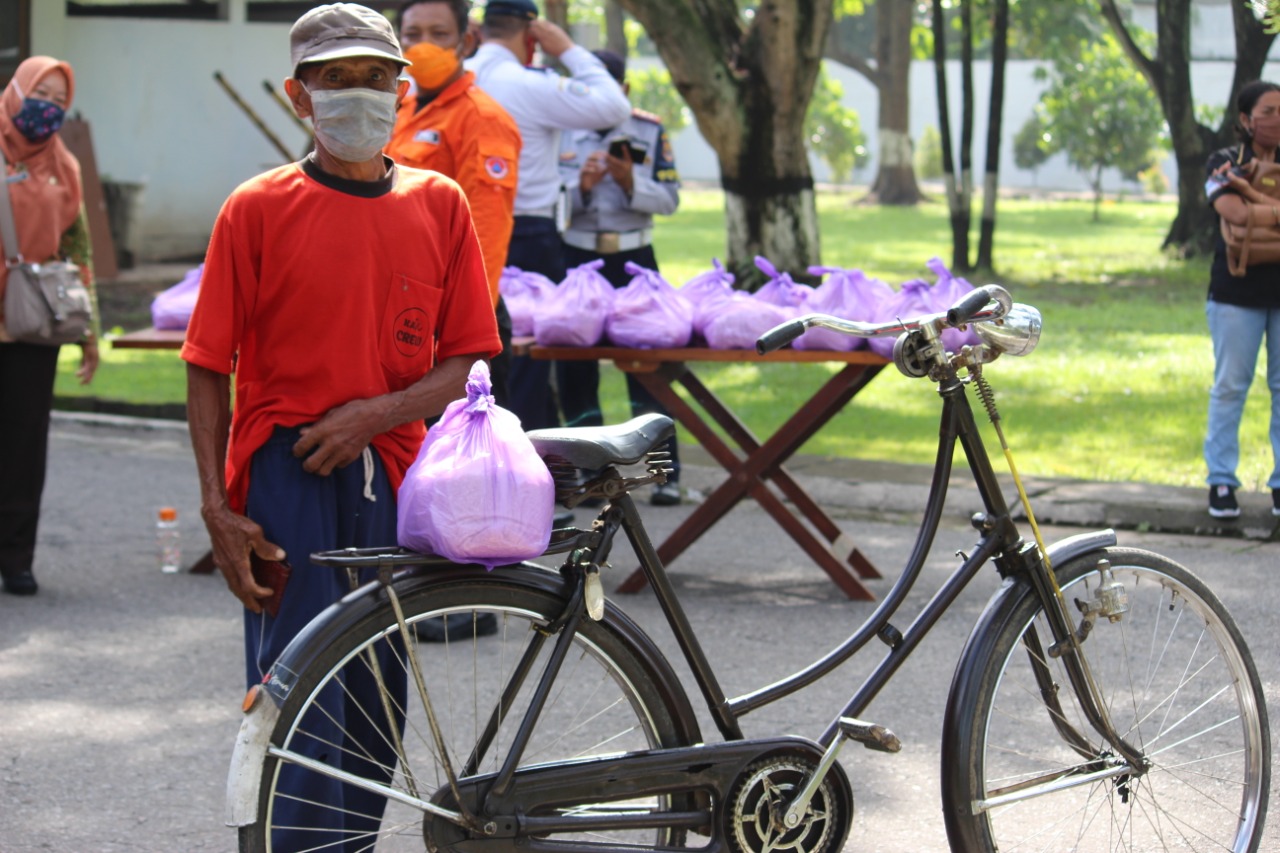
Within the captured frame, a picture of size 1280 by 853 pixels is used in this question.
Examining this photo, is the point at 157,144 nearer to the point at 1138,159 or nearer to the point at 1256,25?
the point at 1256,25

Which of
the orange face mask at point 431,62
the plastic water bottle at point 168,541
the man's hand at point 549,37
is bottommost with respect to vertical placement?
the plastic water bottle at point 168,541

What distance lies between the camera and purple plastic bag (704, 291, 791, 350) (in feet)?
19.6

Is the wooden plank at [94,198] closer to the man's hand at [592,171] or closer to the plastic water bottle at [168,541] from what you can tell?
the man's hand at [592,171]

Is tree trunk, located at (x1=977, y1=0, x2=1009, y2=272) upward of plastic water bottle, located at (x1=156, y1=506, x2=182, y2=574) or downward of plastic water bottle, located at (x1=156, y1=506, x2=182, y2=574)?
upward

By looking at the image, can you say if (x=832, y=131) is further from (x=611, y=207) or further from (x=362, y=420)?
(x=362, y=420)

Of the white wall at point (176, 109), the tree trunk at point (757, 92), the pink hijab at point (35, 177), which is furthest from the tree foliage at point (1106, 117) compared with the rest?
the pink hijab at point (35, 177)

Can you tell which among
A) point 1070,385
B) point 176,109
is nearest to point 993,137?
point 1070,385

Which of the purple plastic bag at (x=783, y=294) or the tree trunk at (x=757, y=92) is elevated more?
the tree trunk at (x=757, y=92)

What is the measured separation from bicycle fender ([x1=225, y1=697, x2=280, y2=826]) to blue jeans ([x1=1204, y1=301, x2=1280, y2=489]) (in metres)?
5.04

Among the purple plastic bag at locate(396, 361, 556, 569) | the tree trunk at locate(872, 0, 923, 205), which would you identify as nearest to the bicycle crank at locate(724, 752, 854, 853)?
the purple plastic bag at locate(396, 361, 556, 569)

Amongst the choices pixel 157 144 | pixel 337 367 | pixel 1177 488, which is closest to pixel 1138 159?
pixel 157 144

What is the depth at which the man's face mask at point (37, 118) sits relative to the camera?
241 inches

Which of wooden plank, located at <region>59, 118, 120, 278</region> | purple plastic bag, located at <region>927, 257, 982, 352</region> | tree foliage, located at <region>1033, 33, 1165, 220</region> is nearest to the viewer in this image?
purple plastic bag, located at <region>927, 257, 982, 352</region>

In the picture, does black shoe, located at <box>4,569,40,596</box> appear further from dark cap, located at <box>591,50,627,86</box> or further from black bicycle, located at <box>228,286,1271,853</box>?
dark cap, located at <box>591,50,627,86</box>
